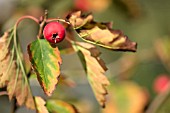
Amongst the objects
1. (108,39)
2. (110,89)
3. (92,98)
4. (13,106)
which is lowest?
(92,98)

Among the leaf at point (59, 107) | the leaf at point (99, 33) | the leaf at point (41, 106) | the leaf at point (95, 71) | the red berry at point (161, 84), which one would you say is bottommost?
the red berry at point (161, 84)

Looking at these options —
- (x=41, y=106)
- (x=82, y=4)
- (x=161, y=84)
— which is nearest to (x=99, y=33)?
(x=41, y=106)

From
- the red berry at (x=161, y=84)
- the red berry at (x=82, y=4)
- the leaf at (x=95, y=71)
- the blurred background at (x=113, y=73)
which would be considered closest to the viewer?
the leaf at (x=95, y=71)

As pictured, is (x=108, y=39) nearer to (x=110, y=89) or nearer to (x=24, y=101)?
(x=24, y=101)

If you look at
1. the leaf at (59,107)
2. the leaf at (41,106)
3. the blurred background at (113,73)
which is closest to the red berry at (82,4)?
the blurred background at (113,73)

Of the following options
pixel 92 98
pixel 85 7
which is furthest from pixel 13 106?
pixel 92 98

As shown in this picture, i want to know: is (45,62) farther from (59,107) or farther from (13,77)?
(59,107)

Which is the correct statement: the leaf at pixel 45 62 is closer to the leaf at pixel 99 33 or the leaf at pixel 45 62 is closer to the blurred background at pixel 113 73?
the leaf at pixel 99 33
